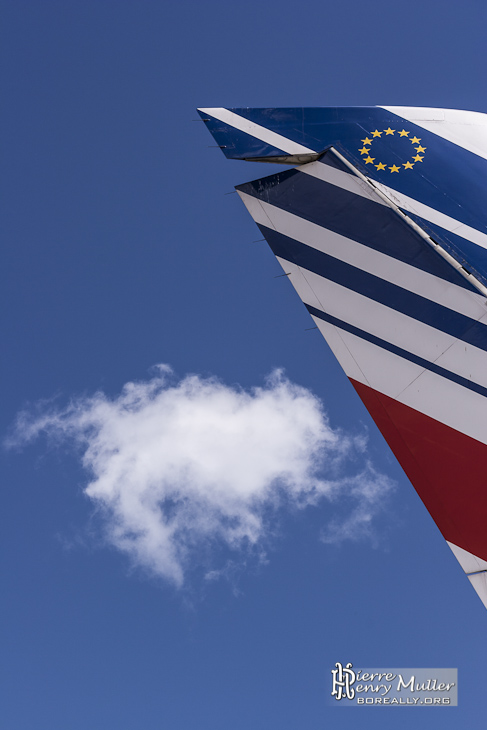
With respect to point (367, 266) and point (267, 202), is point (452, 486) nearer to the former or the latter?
point (367, 266)

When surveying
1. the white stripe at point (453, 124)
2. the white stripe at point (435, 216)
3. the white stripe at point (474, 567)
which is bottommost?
the white stripe at point (474, 567)

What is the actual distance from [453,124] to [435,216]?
171cm

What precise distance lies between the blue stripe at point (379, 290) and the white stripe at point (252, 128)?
1.00 m

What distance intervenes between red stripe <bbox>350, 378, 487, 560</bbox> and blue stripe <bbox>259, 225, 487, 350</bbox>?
3.13 ft

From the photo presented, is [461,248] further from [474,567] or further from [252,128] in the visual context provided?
[474,567]

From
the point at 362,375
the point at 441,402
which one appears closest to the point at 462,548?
the point at 441,402

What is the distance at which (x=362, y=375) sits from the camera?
243 inches

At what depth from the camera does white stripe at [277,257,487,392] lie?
19.3 ft

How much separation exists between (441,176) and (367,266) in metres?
1.46

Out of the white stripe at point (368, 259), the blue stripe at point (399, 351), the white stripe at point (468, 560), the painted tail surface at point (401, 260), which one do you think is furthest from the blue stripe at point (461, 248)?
the white stripe at point (468, 560)

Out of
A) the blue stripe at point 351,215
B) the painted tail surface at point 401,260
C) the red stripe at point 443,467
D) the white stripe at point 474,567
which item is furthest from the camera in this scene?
the blue stripe at point 351,215

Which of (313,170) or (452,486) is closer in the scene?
(452,486)

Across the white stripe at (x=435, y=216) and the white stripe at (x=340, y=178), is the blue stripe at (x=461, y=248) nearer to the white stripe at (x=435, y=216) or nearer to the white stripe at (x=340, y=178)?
the white stripe at (x=435, y=216)

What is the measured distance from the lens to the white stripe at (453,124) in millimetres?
7121
